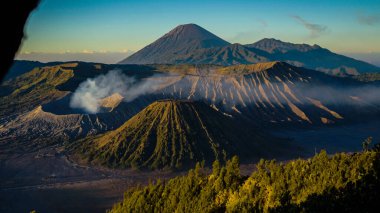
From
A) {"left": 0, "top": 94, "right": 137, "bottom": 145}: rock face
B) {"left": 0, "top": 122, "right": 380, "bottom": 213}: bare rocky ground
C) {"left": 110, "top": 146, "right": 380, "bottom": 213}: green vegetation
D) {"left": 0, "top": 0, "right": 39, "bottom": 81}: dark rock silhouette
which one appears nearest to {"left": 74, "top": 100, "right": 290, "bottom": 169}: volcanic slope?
{"left": 0, "top": 122, "right": 380, "bottom": 213}: bare rocky ground

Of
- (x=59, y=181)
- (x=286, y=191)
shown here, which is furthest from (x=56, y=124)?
(x=286, y=191)

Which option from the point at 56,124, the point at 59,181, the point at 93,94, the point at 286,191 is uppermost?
the point at 93,94

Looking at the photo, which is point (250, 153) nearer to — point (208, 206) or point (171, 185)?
point (171, 185)

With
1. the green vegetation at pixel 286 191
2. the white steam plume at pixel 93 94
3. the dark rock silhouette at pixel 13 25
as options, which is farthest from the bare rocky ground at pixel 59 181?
the dark rock silhouette at pixel 13 25

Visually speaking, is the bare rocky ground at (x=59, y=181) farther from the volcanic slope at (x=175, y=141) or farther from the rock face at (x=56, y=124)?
the rock face at (x=56, y=124)

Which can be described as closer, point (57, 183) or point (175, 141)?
point (57, 183)

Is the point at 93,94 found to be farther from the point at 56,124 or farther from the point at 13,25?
the point at 13,25
